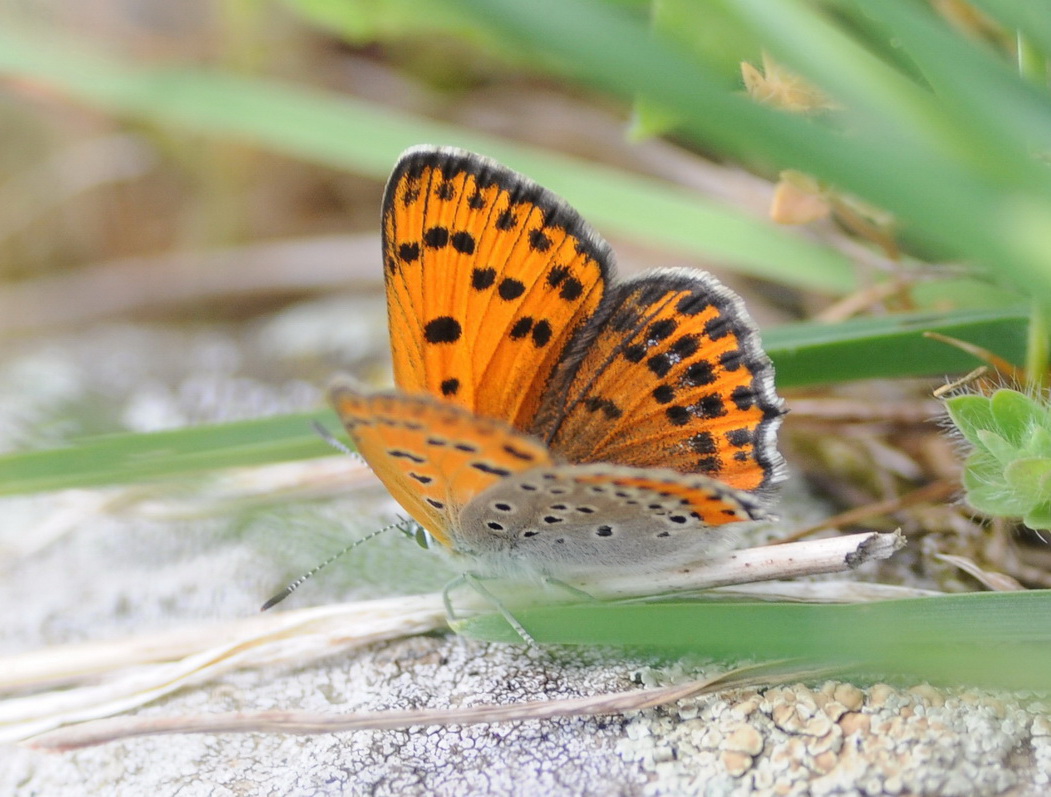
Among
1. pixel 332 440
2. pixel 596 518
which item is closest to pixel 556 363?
pixel 596 518

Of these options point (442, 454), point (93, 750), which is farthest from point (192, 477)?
point (442, 454)

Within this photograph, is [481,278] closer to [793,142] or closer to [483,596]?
[483,596]

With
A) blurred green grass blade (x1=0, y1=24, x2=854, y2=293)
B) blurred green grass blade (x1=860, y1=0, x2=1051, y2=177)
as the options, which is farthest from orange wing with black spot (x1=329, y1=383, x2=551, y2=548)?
blurred green grass blade (x1=0, y1=24, x2=854, y2=293)

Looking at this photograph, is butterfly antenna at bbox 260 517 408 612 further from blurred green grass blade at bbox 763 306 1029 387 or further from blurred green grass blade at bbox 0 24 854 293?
blurred green grass blade at bbox 0 24 854 293

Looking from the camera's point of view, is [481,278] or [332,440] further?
[332,440]

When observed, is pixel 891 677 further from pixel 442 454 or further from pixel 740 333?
pixel 442 454

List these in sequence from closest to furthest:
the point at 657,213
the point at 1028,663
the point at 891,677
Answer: the point at 1028,663 → the point at 891,677 → the point at 657,213

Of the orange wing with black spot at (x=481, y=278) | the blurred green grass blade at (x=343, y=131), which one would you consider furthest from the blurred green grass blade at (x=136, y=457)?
the blurred green grass blade at (x=343, y=131)
